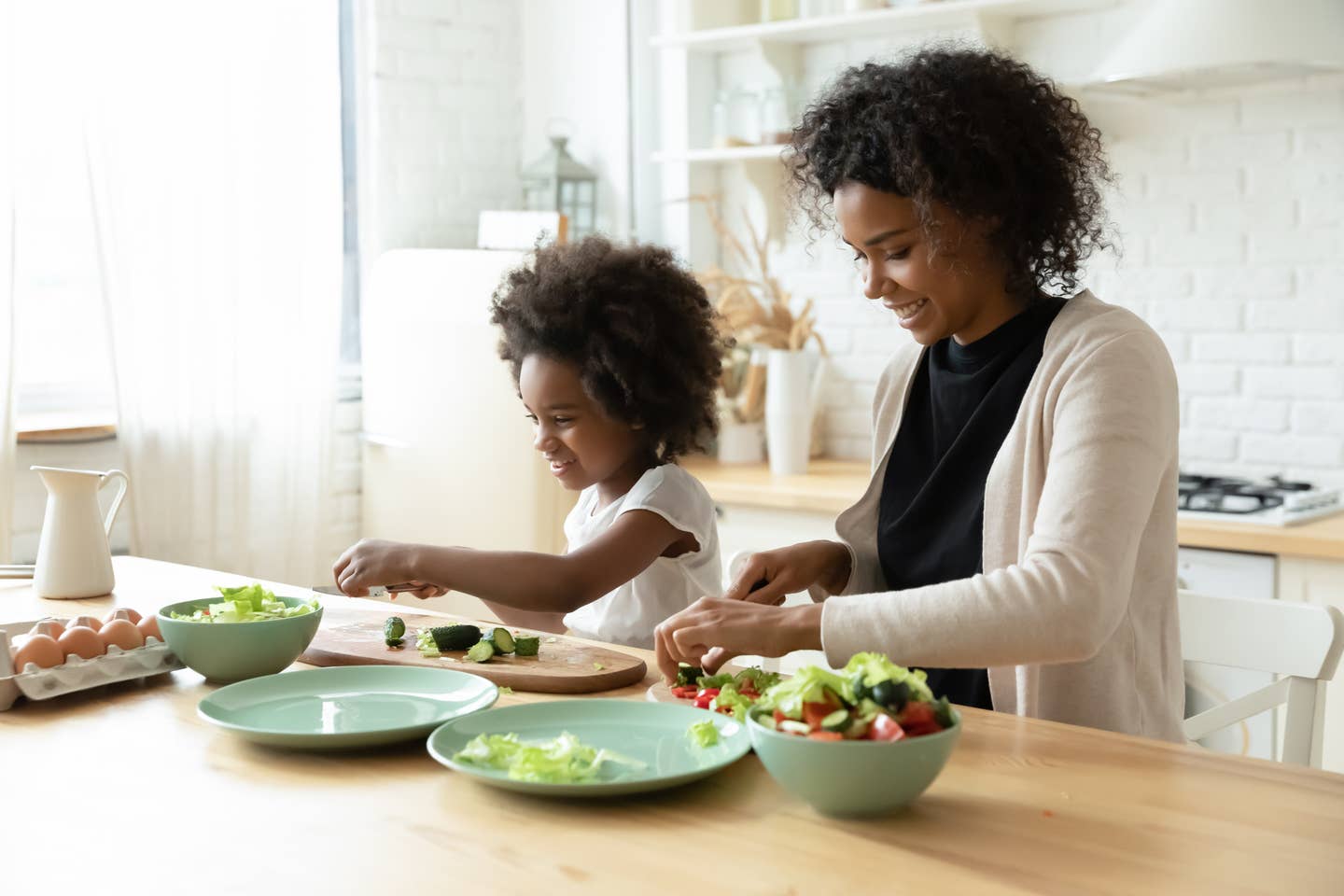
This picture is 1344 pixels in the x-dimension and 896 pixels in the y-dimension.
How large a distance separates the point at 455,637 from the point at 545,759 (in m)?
0.46

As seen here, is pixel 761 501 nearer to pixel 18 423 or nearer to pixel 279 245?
pixel 279 245

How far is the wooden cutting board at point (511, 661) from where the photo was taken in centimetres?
143

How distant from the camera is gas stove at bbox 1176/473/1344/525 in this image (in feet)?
8.49

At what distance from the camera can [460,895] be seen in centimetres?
90

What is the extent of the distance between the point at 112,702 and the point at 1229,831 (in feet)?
3.45

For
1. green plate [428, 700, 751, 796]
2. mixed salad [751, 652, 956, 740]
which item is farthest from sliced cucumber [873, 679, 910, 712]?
green plate [428, 700, 751, 796]

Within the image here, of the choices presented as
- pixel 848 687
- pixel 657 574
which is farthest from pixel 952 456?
pixel 848 687

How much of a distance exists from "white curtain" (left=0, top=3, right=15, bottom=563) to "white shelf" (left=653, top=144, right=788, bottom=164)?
1.60 m

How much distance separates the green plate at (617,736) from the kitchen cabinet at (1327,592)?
1700 mm

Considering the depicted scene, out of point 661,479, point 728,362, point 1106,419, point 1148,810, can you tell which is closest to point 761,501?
point 728,362

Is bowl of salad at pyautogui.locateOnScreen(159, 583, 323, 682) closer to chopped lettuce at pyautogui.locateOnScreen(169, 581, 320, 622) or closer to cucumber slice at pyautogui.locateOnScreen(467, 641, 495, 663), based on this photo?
chopped lettuce at pyautogui.locateOnScreen(169, 581, 320, 622)

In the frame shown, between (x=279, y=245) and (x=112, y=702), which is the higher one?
(x=279, y=245)

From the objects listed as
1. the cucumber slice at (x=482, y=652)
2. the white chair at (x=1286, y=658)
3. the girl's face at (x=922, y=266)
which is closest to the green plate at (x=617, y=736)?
the cucumber slice at (x=482, y=652)

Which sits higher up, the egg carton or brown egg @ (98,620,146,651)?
brown egg @ (98,620,146,651)
